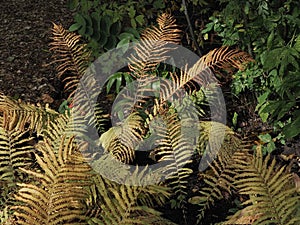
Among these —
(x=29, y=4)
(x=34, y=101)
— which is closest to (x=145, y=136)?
(x=34, y=101)

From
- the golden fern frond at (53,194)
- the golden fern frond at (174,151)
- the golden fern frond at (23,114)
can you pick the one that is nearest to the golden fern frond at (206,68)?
the golden fern frond at (174,151)

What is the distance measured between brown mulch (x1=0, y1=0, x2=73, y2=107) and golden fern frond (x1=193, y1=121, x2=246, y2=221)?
4.05 ft

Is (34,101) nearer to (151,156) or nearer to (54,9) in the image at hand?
(151,156)

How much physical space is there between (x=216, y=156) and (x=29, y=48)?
2.64m

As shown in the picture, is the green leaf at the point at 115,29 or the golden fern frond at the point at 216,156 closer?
the golden fern frond at the point at 216,156

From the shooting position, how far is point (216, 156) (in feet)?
8.95

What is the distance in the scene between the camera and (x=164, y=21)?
2990 mm

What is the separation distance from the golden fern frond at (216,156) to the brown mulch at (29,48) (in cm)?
123

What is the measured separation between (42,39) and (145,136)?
2.24 m

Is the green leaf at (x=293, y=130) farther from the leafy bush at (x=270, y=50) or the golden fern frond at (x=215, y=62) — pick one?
the golden fern frond at (x=215, y=62)

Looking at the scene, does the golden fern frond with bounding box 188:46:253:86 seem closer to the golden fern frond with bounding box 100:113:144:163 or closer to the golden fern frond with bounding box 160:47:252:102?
the golden fern frond with bounding box 160:47:252:102

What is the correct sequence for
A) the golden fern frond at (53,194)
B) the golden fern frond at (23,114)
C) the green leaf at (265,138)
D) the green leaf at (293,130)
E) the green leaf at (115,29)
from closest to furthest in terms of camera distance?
the golden fern frond at (53,194) < the green leaf at (293,130) < the golden fern frond at (23,114) < the green leaf at (265,138) < the green leaf at (115,29)

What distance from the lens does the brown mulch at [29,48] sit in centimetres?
415

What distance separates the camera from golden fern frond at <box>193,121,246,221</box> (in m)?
2.39
